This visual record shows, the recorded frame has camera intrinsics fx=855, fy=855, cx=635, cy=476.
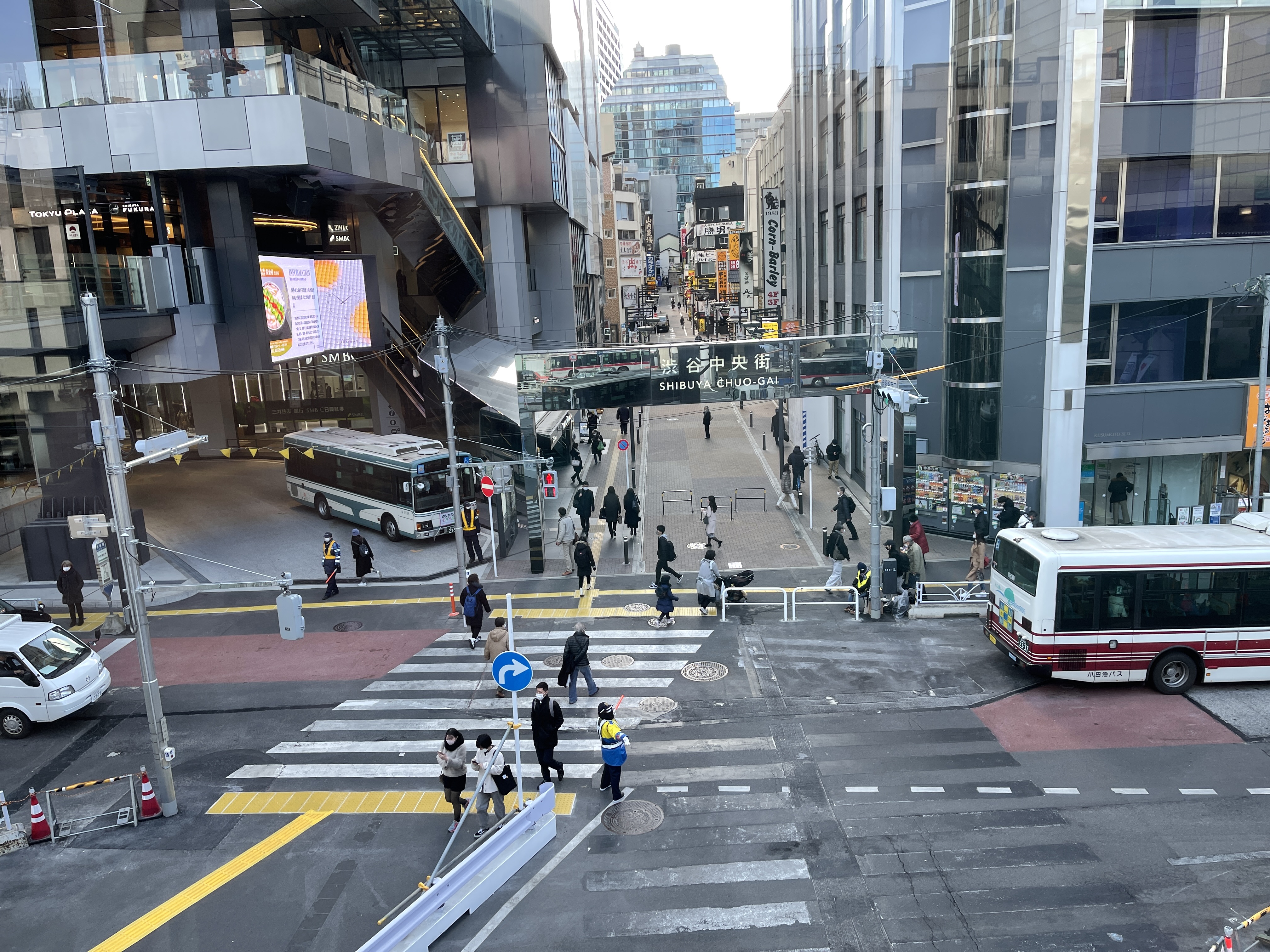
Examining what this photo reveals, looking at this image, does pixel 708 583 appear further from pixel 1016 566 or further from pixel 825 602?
pixel 1016 566

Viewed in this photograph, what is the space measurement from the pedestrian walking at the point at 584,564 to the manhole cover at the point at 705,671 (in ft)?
14.9

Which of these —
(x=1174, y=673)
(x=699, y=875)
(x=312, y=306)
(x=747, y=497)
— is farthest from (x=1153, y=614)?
(x=312, y=306)

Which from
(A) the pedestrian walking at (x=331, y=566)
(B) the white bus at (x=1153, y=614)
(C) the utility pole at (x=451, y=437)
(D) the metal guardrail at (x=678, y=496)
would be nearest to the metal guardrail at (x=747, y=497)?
(D) the metal guardrail at (x=678, y=496)

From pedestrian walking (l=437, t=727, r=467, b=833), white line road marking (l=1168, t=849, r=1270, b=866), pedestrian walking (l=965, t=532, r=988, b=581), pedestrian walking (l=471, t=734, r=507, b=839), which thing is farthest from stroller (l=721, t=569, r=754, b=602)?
white line road marking (l=1168, t=849, r=1270, b=866)

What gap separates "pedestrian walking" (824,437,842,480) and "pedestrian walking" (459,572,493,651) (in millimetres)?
16648

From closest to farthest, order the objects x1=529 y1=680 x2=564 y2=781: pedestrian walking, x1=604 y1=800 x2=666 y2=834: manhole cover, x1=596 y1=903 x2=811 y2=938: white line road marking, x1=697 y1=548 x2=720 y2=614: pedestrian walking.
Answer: x1=596 y1=903 x2=811 y2=938: white line road marking
x1=604 y1=800 x2=666 y2=834: manhole cover
x1=529 y1=680 x2=564 y2=781: pedestrian walking
x1=697 y1=548 x2=720 y2=614: pedestrian walking

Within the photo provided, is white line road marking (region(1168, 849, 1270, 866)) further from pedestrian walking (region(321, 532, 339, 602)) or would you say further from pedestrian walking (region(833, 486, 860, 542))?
pedestrian walking (region(321, 532, 339, 602))

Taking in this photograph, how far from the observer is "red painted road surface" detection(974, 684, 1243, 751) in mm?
12828

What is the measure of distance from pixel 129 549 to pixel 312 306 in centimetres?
1528

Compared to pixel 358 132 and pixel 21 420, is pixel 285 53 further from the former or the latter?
pixel 21 420

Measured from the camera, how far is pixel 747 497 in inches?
1155

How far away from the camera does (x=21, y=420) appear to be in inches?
920

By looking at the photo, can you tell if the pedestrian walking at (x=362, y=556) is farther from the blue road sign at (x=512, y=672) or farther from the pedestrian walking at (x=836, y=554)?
the blue road sign at (x=512, y=672)

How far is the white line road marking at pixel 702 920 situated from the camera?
912 centimetres
